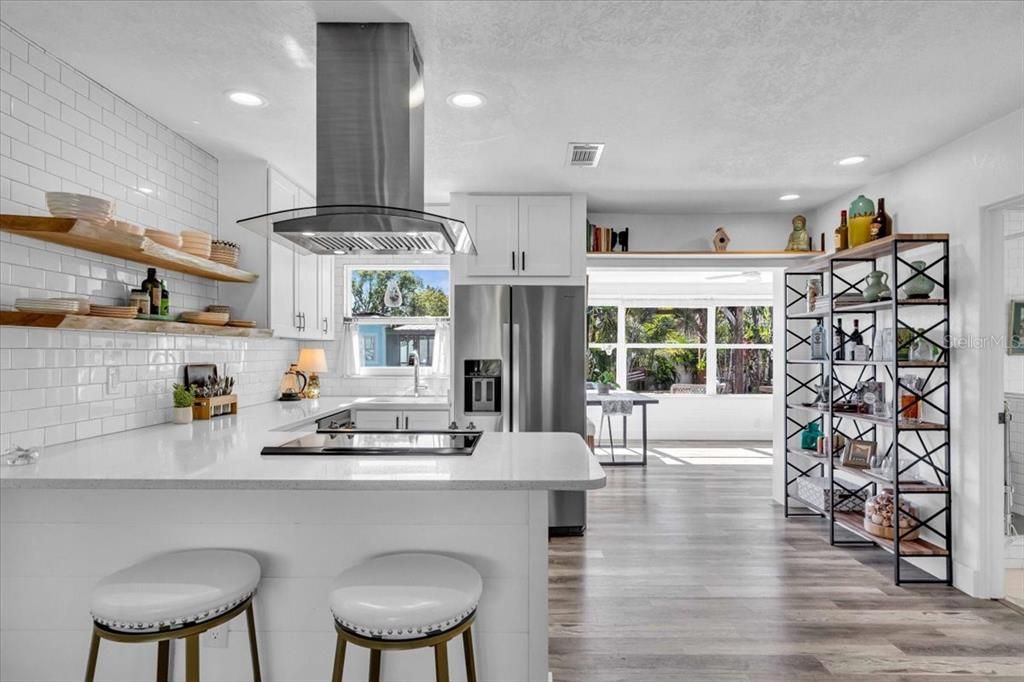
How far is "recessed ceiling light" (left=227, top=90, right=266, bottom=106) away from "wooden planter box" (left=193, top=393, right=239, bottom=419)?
153 cm

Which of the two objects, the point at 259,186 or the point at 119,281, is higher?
the point at 259,186

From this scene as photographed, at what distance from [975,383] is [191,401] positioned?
409 cm

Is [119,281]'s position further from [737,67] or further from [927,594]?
[927,594]

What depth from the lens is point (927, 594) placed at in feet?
10.4

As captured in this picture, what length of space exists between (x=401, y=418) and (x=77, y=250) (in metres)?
2.19

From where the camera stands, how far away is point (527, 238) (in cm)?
433

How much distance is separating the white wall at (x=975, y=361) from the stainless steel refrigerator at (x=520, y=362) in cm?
216

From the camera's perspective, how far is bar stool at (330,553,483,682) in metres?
1.57

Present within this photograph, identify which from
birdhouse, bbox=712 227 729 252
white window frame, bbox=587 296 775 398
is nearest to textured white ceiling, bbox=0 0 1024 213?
birdhouse, bbox=712 227 729 252

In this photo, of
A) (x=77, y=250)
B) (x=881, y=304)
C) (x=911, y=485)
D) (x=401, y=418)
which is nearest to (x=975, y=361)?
(x=881, y=304)

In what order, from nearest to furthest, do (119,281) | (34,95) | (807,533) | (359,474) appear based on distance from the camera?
(359,474) < (34,95) < (119,281) < (807,533)

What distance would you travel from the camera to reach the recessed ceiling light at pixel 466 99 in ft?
8.73

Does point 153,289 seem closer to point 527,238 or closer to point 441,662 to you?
point 441,662

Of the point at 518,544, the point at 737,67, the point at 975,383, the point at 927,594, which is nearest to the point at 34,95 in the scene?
the point at 518,544
